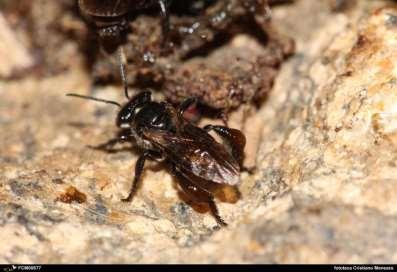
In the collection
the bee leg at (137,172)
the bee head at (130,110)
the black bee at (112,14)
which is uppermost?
the black bee at (112,14)

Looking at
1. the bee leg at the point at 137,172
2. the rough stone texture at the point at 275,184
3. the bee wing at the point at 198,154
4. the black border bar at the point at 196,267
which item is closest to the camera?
the black border bar at the point at 196,267

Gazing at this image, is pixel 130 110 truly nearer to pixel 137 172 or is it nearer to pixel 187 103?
pixel 187 103

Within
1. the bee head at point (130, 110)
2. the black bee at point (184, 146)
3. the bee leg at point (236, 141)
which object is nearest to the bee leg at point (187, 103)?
the black bee at point (184, 146)

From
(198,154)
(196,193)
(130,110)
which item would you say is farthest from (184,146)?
(130,110)

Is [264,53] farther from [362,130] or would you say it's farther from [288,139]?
[362,130]

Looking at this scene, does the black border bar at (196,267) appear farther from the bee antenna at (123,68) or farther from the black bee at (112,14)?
the black bee at (112,14)

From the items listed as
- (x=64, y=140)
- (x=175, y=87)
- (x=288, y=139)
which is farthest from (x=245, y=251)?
(x=64, y=140)

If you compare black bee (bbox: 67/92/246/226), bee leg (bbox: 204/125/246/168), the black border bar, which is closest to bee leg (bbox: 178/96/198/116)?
black bee (bbox: 67/92/246/226)
